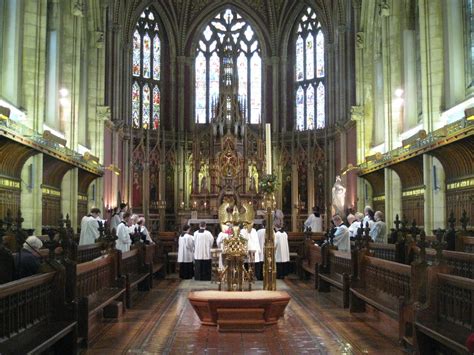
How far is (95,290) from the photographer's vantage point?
10.7 meters

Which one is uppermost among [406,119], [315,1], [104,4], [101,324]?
[315,1]

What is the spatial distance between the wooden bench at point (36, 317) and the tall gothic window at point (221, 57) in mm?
29276

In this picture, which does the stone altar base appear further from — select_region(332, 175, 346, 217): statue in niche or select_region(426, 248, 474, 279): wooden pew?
select_region(332, 175, 346, 217): statue in niche

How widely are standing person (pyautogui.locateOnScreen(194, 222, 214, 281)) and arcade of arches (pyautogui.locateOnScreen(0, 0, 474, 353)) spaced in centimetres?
127

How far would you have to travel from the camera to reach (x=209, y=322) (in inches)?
394

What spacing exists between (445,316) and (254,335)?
286 cm

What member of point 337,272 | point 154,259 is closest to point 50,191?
→ point 154,259

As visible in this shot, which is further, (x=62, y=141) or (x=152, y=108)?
(x=152, y=108)

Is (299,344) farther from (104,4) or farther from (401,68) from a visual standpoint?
(104,4)

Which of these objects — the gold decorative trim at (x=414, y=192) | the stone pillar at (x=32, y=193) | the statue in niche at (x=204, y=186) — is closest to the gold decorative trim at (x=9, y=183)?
the stone pillar at (x=32, y=193)

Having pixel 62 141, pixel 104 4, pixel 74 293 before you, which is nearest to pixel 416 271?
pixel 74 293

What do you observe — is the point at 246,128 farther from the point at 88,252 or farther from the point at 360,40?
the point at 88,252

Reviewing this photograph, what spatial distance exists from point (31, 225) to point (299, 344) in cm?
1143

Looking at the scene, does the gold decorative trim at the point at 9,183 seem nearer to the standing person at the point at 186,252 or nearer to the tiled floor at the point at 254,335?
the standing person at the point at 186,252
